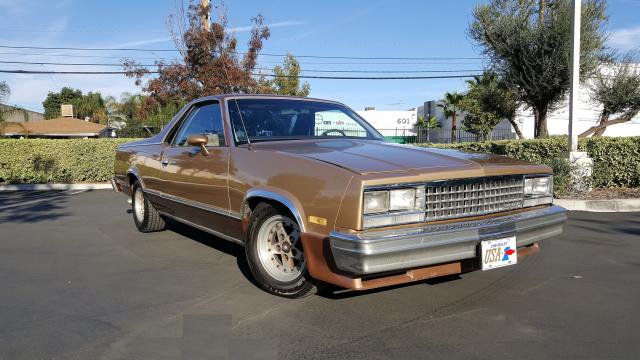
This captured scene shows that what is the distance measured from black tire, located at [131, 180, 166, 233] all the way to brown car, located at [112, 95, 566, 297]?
49.9 inches

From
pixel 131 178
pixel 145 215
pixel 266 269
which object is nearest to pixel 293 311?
pixel 266 269

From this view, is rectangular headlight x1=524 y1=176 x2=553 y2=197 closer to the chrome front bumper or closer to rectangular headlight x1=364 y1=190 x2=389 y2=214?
the chrome front bumper

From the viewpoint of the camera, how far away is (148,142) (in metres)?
6.50

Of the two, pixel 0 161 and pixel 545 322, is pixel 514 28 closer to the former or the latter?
pixel 545 322

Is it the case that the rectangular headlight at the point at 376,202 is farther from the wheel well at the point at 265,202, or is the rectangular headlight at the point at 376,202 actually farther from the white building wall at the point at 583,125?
the white building wall at the point at 583,125

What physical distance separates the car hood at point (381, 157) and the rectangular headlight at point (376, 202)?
14cm

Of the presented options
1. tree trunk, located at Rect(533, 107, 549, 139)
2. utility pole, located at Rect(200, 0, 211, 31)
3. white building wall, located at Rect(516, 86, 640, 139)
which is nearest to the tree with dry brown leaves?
utility pole, located at Rect(200, 0, 211, 31)

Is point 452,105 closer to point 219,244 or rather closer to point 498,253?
point 219,244

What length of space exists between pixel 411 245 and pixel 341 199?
20.3 inches

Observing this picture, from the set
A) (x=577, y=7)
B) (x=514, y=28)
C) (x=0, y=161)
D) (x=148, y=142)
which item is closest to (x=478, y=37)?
(x=514, y=28)

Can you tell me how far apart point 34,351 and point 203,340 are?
99 cm

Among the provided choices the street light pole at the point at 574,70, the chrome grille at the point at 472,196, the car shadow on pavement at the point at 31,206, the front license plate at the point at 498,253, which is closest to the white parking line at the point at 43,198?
the car shadow on pavement at the point at 31,206

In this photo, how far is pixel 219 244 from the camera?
6.11 metres

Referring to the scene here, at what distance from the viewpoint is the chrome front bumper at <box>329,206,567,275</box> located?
3162mm
